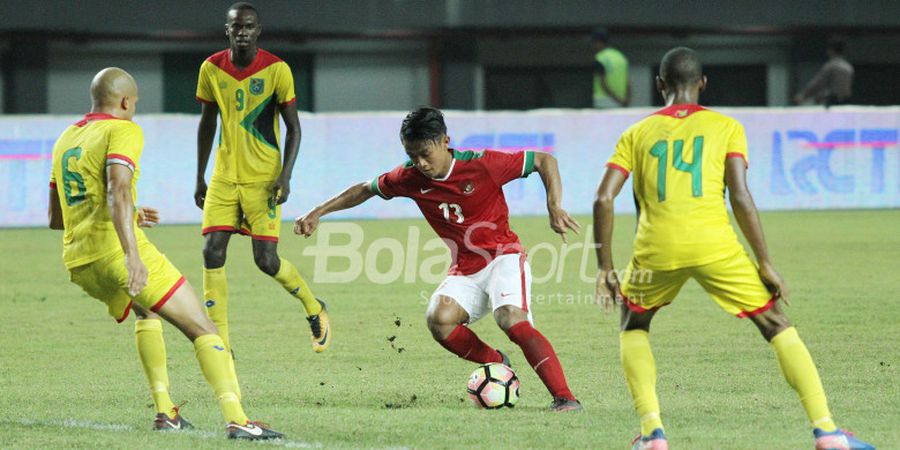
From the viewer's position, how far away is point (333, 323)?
10281 mm

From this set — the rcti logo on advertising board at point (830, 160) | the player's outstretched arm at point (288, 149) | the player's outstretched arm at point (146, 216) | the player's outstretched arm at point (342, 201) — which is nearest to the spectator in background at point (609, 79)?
the rcti logo on advertising board at point (830, 160)

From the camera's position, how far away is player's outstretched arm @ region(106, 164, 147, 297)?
5879mm

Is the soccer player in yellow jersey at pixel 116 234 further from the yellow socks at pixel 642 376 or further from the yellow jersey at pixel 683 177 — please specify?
the yellow jersey at pixel 683 177

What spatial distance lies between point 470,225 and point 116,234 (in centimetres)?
198

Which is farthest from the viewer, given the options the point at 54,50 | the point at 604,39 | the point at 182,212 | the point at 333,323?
the point at 54,50

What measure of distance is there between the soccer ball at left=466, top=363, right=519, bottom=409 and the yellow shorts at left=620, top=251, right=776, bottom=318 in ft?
4.53

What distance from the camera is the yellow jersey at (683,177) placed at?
5.70 metres

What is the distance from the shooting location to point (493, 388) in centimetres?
701

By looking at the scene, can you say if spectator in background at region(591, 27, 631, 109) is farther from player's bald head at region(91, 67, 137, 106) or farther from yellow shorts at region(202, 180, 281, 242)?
player's bald head at region(91, 67, 137, 106)

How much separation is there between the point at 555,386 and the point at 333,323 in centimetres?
363

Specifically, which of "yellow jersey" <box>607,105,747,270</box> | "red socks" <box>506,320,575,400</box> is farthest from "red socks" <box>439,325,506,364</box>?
"yellow jersey" <box>607,105,747,270</box>

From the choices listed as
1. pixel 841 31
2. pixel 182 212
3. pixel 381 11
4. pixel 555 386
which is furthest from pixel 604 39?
pixel 555 386

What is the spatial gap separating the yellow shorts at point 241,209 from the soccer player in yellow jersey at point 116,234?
1989 mm

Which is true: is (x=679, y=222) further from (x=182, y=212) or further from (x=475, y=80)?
(x=475, y=80)
